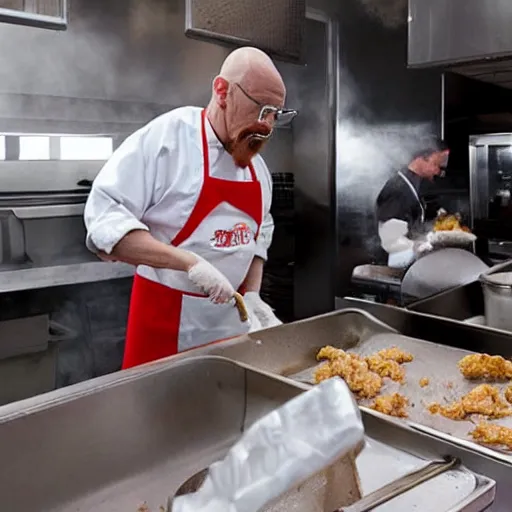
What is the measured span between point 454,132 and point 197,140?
2330mm

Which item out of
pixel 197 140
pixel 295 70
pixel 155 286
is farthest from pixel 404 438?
pixel 295 70

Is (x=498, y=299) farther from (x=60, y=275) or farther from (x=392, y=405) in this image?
(x=60, y=275)

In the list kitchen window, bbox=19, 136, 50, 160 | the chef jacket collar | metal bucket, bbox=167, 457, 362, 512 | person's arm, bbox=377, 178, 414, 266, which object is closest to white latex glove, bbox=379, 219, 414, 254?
person's arm, bbox=377, 178, 414, 266

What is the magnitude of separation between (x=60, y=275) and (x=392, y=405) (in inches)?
57.6

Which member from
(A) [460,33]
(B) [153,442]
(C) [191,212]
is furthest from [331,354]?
(A) [460,33]

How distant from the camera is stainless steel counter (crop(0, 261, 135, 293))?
2098mm

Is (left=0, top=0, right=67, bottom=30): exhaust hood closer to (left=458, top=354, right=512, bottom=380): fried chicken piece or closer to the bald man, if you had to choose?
the bald man

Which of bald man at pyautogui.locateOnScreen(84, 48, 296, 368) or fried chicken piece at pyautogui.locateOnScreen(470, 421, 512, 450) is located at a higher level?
bald man at pyautogui.locateOnScreen(84, 48, 296, 368)

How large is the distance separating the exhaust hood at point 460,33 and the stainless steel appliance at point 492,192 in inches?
63.5

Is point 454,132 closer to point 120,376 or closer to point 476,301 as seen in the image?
point 476,301

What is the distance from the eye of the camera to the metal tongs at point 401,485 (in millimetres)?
722

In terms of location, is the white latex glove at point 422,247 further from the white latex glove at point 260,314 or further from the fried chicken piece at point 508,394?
the fried chicken piece at point 508,394

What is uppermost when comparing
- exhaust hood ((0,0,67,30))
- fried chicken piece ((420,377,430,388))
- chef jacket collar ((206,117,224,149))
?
exhaust hood ((0,0,67,30))

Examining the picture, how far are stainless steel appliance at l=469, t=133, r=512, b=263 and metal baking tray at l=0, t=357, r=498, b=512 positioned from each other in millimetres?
2698
